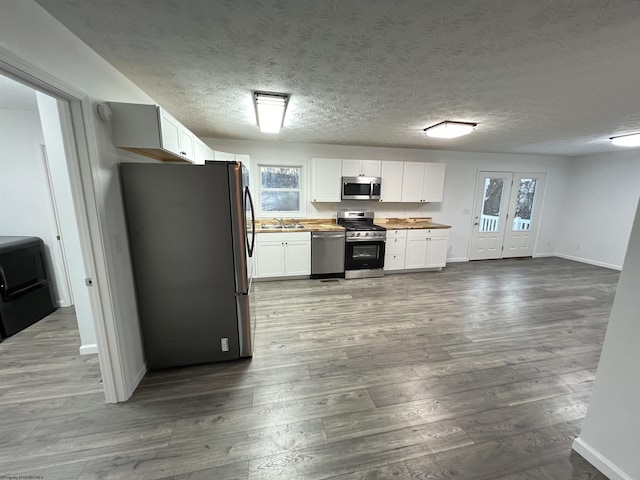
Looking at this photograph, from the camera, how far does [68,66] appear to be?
1.41m

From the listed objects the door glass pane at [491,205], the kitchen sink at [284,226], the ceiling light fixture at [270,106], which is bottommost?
the kitchen sink at [284,226]

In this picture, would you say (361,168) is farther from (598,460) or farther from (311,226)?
(598,460)

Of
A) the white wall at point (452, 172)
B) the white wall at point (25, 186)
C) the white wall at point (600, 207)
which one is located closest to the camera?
the white wall at point (25, 186)

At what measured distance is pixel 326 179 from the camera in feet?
14.7

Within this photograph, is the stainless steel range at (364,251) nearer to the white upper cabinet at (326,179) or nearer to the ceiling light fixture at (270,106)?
the white upper cabinet at (326,179)

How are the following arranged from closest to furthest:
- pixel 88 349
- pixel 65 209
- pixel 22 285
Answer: pixel 65 209
pixel 88 349
pixel 22 285

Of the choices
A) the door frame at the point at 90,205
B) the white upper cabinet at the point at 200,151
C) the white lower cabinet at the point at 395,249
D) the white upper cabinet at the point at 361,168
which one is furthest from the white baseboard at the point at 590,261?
the door frame at the point at 90,205

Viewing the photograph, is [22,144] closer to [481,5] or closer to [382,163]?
[481,5]

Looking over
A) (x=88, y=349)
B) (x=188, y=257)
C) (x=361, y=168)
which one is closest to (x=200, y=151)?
(x=188, y=257)

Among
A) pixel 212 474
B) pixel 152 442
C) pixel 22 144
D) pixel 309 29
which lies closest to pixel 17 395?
pixel 152 442

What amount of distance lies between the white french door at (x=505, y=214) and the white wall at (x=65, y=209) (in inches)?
265

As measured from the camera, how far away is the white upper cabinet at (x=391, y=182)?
469 cm

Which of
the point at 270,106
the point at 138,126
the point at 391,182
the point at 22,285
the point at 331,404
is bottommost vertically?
the point at 331,404

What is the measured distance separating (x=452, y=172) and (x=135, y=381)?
614 cm
